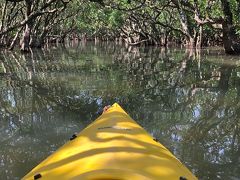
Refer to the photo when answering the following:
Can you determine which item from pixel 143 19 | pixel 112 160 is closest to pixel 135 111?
pixel 112 160

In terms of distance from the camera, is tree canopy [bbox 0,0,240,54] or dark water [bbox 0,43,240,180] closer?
dark water [bbox 0,43,240,180]

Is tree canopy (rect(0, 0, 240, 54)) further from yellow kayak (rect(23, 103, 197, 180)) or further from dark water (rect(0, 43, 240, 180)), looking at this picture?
yellow kayak (rect(23, 103, 197, 180))

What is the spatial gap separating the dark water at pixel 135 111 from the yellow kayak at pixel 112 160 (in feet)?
3.77

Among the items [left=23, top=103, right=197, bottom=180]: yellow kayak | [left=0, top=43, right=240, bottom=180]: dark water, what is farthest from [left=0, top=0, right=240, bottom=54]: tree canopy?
[left=23, top=103, right=197, bottom=180]: yellow kayak

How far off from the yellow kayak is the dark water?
1149 mm

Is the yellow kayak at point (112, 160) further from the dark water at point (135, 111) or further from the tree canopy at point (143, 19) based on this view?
the tree canopy at point (143, 19)

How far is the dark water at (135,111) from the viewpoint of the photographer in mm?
5570

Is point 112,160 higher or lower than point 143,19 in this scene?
lower

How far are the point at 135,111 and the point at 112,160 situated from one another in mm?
4953

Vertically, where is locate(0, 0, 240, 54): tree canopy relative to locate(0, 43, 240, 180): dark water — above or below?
above

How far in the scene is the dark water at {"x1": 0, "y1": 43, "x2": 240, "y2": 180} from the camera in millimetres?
5570

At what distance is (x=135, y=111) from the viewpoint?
8180 mm

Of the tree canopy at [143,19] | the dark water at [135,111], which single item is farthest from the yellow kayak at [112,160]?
the tree canopy at [143,19]

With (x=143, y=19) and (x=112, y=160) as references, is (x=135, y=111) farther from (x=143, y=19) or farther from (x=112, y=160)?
(x=143, y=19)
